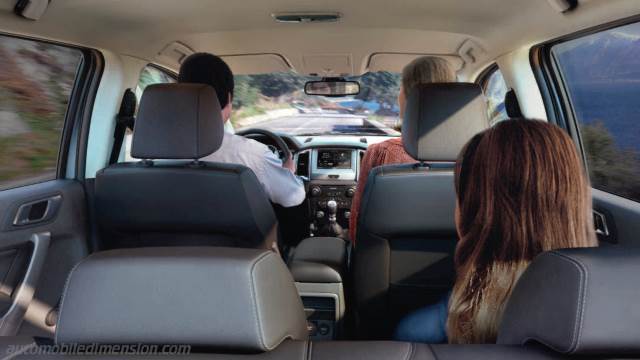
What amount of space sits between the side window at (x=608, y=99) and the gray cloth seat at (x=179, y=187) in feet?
6.76

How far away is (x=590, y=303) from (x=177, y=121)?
2038 mm

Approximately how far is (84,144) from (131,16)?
0.95 m

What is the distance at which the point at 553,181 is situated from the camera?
1.32 meters

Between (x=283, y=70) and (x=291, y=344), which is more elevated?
(x=283, y=70)

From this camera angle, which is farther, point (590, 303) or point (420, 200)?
point (420, 200)

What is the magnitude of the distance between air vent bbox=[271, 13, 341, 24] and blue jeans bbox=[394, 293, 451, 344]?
2.38m

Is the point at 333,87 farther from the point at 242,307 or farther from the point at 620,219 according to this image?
the point at 242,307

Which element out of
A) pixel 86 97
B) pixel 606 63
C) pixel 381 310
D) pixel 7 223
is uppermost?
pixel 606 63

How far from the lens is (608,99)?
3.20 m

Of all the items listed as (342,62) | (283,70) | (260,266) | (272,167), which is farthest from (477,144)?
(283,70)

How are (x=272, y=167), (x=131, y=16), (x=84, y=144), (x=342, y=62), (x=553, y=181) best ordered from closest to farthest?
(x=553, y=181) < (x=272, y=167) < (x=131, y=16) < (x=84, y=144) < (x=342, y=62)

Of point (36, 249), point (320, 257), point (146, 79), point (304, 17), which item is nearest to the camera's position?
point (320, 257)

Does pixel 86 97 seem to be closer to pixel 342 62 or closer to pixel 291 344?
pixel 342 62

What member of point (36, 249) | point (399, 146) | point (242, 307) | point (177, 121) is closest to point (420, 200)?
point (399, 146)
